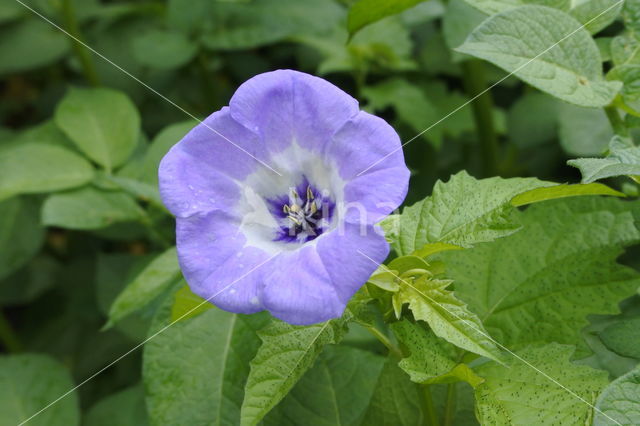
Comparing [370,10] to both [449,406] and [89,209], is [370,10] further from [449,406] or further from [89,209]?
[89,209]

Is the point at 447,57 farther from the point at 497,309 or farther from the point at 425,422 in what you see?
the point at 425,422

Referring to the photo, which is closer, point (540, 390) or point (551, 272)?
point (540, 390)

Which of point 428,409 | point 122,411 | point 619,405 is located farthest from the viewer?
point 122,411

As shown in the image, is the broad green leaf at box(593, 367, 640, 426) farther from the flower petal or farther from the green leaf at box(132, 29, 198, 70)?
the green leaf at box(132, 29, 198, 70)

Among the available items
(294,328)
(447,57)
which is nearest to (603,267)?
(294,328)

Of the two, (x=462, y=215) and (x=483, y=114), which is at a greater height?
(x=462, y=215)

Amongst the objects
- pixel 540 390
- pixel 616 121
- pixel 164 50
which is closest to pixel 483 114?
pixel 616 121

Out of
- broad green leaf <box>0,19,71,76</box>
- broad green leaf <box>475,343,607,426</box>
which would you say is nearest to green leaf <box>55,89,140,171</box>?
broad green leaf <box>0,19,71,76</box>
